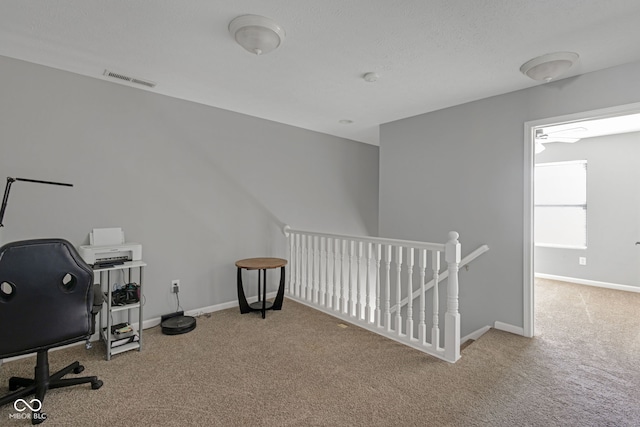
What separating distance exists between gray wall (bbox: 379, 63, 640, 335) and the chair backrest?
3.31 m

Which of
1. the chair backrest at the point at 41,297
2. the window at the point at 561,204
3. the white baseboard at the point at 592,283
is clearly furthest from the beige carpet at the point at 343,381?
the window at the point at 561,204

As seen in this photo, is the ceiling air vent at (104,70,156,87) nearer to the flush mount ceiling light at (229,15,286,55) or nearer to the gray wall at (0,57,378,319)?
the gray wall at (0,57,378,319)

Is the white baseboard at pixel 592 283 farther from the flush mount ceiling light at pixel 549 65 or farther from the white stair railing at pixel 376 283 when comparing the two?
the flush mount ceiling light at pixel 549 65

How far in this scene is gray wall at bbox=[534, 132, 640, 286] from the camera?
4.41 metres

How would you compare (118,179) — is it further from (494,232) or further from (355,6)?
(494,232)

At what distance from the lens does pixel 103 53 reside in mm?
2320

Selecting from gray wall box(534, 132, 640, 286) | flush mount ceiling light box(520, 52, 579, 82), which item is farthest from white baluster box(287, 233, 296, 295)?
gray wall box(534, 132, 640, 286)

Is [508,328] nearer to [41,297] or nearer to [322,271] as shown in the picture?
→ [322,271]

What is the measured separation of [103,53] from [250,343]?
8.41 feet

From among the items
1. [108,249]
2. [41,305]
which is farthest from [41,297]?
[108,249]

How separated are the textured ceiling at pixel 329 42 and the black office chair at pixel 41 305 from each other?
1.42 meters

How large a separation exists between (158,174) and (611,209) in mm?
6146

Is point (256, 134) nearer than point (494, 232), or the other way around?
point (494, 232)

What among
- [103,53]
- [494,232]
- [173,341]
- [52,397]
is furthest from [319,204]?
[52,397]
